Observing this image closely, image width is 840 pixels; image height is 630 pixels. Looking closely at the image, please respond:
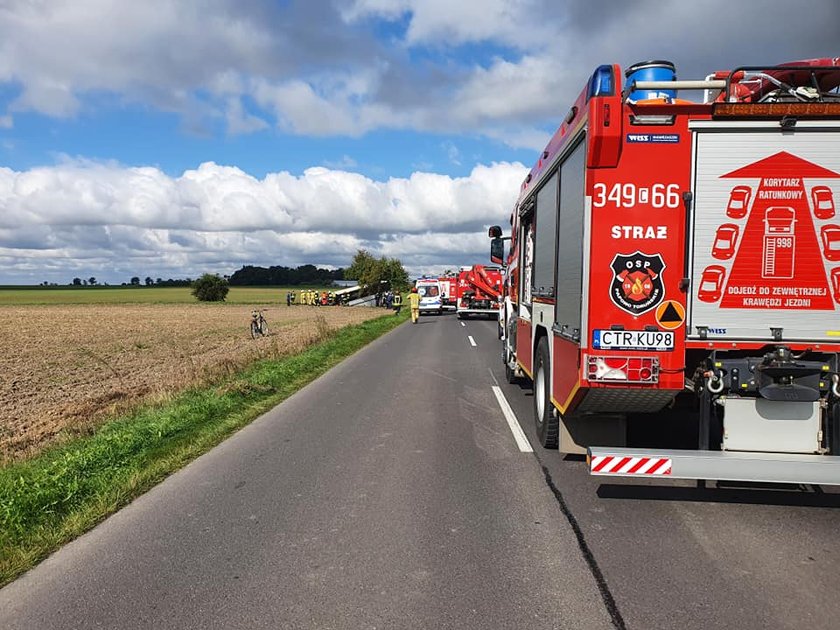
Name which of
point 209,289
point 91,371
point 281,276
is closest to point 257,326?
point 91,371

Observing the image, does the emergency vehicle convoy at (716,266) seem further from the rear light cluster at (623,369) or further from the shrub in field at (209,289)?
the shrub in field at (209,289)

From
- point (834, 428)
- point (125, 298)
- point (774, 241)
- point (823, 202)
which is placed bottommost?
point (125, 298)

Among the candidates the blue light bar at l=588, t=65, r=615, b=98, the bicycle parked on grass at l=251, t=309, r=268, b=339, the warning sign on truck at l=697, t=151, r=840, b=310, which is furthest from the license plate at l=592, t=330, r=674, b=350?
the bicycle parked on grass at l=251, t=309, r=268, b=339

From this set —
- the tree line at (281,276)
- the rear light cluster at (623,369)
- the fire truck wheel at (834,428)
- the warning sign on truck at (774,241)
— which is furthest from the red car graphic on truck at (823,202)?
the tree line at (281,276)

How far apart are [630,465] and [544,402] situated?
7.29ft

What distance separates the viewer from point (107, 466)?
245 inches

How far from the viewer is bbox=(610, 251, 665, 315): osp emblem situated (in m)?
4.66

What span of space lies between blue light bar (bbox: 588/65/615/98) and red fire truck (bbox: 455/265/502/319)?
1002 inches

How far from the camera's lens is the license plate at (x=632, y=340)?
183 inches

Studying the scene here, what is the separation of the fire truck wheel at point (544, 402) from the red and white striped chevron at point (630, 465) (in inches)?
65.0

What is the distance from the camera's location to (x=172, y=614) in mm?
3338

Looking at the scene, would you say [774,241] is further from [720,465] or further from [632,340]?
[720,465]

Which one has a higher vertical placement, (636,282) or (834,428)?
(636,282)

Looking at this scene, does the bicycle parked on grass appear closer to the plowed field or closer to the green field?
the plowed field
